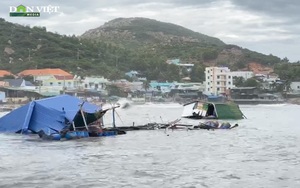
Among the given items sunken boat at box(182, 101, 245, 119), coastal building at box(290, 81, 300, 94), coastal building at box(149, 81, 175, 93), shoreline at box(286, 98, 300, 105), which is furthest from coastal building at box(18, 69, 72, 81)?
coastal building at box(290, 81, 300, 94)

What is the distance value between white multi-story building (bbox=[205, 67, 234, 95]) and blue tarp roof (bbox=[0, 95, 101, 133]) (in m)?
68.1

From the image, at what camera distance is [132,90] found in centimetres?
8525

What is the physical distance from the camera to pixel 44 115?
22.7 meters

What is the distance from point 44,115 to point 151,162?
8892mm

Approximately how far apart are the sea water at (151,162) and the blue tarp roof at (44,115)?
0.73m

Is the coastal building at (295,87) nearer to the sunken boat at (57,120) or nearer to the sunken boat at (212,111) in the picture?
the sunken boat at (212,111)

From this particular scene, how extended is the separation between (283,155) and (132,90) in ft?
225

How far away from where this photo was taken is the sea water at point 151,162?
12148 mm

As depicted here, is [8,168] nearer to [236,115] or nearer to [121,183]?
[121,183]

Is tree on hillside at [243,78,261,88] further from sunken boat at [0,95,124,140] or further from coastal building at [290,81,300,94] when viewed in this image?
sunken boat at [0,95,124,140]

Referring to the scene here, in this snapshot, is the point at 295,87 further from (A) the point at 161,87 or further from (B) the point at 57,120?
(B) the point at 57,120

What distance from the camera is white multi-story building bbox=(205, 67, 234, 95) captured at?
91000mm

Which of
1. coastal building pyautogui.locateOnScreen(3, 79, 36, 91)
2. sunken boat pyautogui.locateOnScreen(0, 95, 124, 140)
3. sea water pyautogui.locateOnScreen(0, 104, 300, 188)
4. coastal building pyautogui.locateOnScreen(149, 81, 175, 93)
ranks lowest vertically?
sea water pyautogui.locateOnScreen(0, 104, 300, 188)

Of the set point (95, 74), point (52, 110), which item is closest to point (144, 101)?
point (95, 74)
